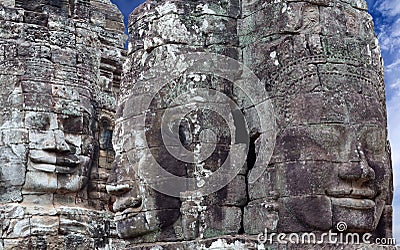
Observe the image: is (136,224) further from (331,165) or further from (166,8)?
(166,8)

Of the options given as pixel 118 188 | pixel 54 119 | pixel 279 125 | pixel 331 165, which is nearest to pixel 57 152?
pixel 54 119

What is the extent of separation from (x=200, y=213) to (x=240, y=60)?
1530mm

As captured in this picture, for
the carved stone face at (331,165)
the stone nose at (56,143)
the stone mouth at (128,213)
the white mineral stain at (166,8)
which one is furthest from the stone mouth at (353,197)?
the stone nose at (56,143)

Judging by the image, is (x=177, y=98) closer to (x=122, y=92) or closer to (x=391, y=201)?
(x=122, y=92)

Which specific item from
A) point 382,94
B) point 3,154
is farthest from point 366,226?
point 3,154

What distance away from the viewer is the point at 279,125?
21.8 ft

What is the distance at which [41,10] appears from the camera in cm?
1195

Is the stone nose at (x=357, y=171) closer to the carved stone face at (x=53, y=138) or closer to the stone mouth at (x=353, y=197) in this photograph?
the stone mouth at (x=353, y=197)

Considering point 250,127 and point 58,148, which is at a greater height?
point 58,148

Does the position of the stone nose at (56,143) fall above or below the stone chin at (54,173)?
above
